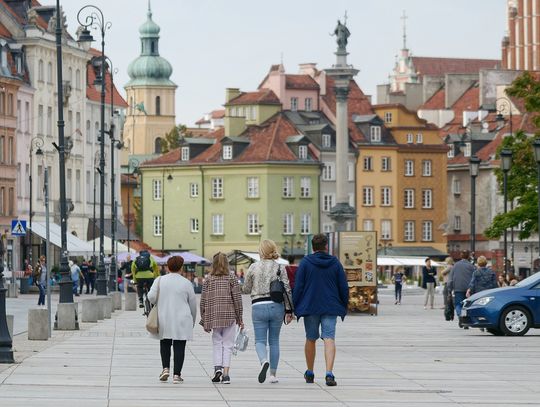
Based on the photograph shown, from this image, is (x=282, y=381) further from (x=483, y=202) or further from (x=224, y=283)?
(x=483, y=202)

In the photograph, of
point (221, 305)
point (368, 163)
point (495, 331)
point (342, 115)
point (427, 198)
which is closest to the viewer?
point (221, 305)

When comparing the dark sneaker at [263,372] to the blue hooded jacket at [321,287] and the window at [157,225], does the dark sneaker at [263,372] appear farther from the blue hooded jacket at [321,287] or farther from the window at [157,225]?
the window at [157,225]

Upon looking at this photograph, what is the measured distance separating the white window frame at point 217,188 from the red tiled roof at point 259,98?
27.7 ft

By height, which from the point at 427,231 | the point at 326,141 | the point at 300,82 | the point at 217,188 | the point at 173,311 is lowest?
the point at 173,311

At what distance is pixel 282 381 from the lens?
23859 mm

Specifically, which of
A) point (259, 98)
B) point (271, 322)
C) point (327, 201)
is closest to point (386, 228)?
point (327, 201)

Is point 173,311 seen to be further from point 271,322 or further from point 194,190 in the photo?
point 194,190

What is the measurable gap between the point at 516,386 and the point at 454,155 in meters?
122

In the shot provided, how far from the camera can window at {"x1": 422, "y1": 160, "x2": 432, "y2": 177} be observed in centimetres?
13962

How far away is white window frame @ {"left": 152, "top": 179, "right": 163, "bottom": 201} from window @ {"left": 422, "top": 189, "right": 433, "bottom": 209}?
1831 cm

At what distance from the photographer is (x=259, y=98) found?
141500mm

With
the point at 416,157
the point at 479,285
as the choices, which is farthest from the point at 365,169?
the point at 479,285

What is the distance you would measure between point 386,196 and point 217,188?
12.5 metres

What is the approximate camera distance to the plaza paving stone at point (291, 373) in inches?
822
